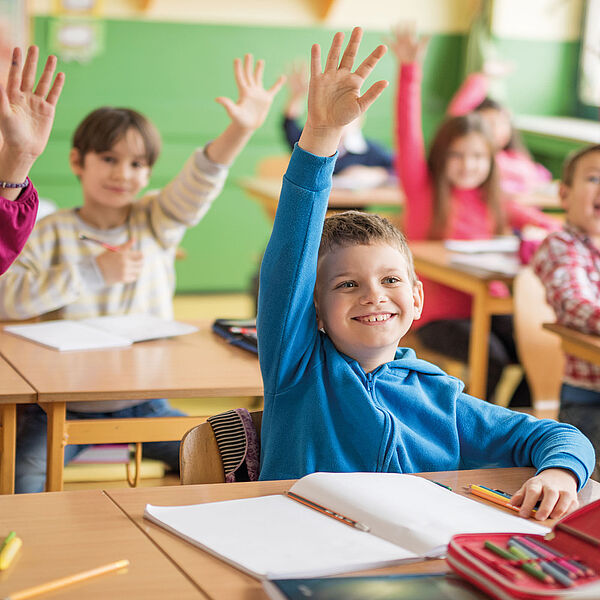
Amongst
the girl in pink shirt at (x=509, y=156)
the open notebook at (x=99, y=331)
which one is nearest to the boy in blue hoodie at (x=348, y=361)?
the open notebook at (x=99, y=331)

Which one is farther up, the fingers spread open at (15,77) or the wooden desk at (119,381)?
the fingers spread open at (15,77)

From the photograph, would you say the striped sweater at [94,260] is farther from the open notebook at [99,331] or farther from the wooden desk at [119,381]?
the wooden desk at [119,381]

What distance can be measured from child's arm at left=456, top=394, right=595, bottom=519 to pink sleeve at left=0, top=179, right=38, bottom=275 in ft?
2.59

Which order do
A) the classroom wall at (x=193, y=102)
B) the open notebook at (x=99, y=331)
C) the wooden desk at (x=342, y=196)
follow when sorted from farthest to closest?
1. the classroom wall at (x=193, y=102)
2. the wooden desk at (x=342, y=196)
3. the open notebook at (x=99, y=331)

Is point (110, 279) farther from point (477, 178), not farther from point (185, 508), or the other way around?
point (477, 178)

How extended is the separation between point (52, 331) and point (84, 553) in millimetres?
1284

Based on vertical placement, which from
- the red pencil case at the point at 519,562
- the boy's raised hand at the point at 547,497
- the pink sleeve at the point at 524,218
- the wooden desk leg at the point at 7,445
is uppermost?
the pink sleeve at the point at 524,218

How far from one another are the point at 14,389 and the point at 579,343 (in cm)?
135

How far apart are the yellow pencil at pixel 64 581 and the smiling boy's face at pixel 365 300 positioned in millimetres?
552

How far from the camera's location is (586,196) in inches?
105

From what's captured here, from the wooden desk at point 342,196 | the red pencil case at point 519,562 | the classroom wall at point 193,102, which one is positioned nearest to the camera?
the red pencil case at point 519,562

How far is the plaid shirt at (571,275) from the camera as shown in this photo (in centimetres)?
254

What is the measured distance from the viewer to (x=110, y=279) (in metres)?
2.41

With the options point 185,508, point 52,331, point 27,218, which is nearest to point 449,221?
point 52,331
